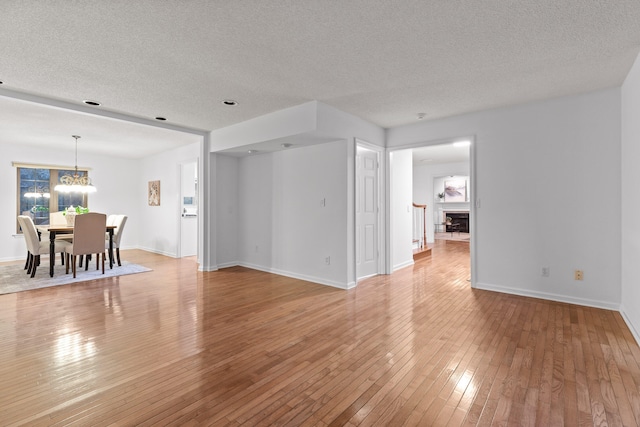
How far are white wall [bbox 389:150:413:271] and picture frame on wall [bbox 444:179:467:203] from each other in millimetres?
6813

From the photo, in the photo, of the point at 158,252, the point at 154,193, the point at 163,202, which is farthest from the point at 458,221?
the point at 154,193

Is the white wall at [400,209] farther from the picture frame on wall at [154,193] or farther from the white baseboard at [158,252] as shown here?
the picture frame on wall at [154,193]

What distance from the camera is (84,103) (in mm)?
4129

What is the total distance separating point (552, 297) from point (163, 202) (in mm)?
7759

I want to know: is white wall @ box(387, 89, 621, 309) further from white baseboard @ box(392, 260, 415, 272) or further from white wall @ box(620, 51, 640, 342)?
white baseboard @ box(392, 260, 415, 272)

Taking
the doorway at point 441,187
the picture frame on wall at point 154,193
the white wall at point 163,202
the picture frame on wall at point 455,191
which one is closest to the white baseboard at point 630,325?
the doorway at point 441,187

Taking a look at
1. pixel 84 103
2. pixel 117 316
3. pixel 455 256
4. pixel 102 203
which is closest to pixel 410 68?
pixel 117 316

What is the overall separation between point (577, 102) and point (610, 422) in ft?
11.3

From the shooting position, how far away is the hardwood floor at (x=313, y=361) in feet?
5.66

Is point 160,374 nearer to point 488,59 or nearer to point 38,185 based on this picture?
point 488,59

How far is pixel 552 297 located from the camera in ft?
12.4

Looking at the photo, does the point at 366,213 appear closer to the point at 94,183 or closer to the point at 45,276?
the point at 45,276

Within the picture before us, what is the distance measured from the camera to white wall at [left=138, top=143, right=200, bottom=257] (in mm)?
7098

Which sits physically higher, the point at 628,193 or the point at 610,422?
the point at 628,193
